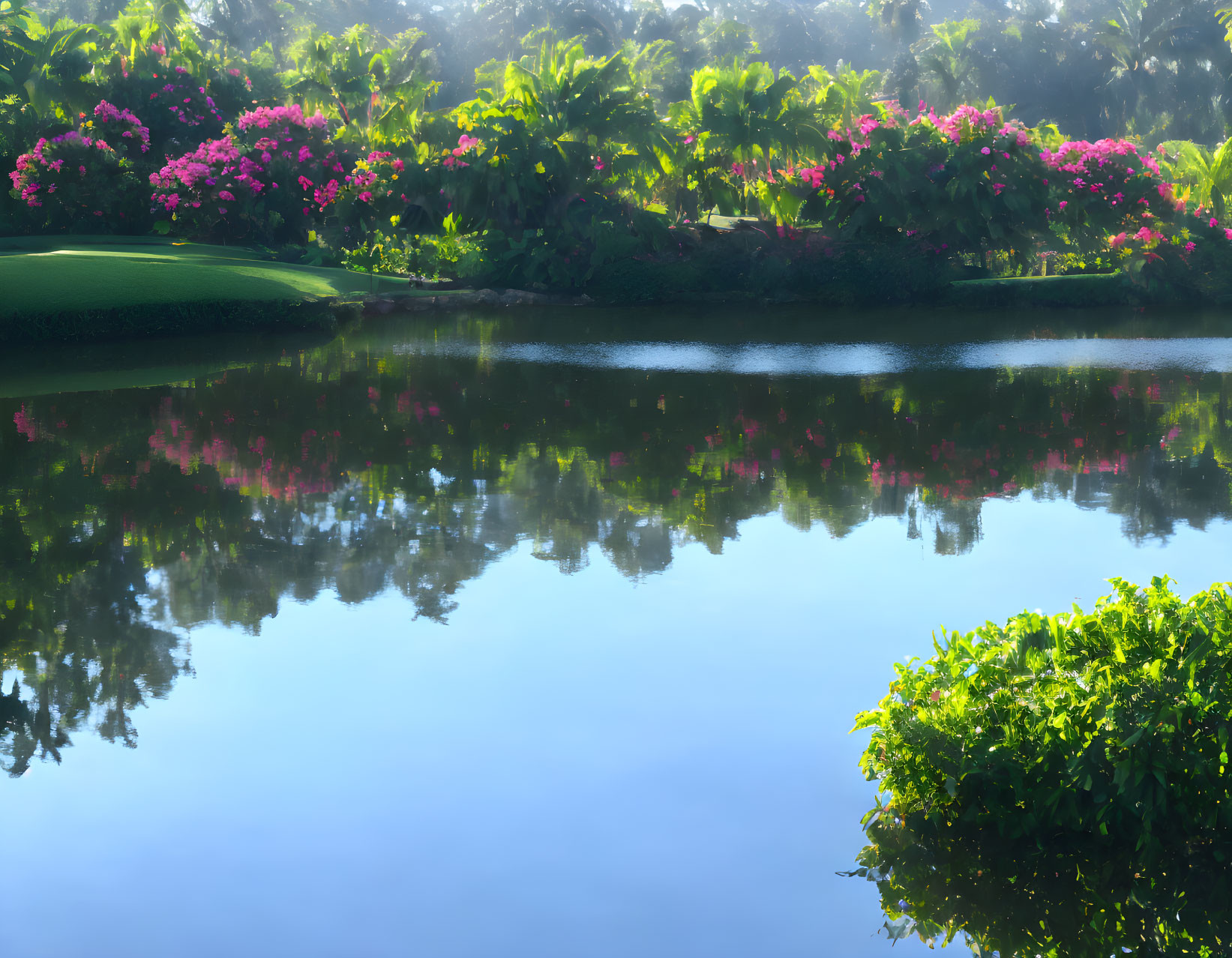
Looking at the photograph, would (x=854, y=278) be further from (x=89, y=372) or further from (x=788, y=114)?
(x=89, y=372)

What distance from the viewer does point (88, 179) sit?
29.8 metres

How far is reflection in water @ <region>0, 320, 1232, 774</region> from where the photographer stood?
280 inches

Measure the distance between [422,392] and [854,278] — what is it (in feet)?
52.1

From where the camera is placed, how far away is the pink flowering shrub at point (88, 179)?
2939 centimetres

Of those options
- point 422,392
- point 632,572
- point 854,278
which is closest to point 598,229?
point 854,278

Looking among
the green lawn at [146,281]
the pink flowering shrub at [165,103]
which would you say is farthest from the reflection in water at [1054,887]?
the pink flowering shrub at [165,103]

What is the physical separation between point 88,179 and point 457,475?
943 inches

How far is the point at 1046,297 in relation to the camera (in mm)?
26844

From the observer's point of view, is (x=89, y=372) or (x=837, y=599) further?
(x=89, y=372)

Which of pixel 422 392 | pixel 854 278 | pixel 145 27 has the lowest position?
pixel 422 392

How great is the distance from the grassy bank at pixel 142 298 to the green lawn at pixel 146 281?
18 millimetres

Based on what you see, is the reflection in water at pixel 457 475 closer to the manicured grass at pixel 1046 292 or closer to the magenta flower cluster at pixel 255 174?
the manicured grass at pixel 1046 292

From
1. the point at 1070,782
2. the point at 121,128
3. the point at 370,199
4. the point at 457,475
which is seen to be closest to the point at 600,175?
the point at 370,199

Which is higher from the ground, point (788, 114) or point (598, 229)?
point (788, 114)
